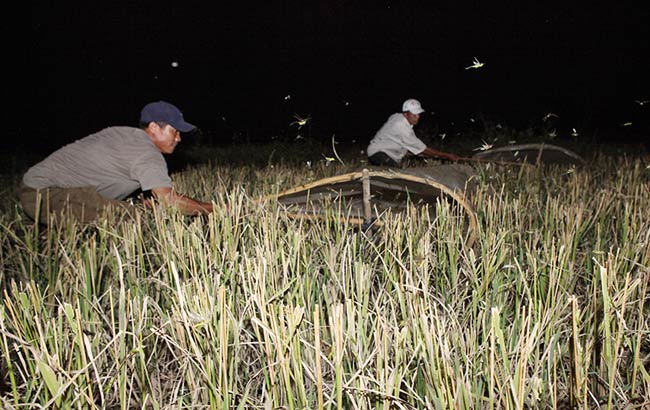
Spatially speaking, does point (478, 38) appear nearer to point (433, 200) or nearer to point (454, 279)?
point (433, 200)

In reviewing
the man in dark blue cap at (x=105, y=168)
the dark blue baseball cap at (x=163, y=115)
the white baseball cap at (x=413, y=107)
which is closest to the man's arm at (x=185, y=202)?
the man in dark blue cap at (x=105, y=168)

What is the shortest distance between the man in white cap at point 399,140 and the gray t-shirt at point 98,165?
2.92m

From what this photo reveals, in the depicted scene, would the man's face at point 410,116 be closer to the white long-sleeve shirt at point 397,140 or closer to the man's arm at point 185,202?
the white long-sleeve shirt at point 397,140

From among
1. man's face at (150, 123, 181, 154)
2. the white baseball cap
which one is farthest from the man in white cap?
man's face at (150, 123, 181, 154)

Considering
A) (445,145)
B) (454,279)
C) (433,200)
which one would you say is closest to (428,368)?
(454,279)

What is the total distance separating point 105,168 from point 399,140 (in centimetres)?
311

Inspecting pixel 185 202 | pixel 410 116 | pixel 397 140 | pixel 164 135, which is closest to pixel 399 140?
pixel 397 140

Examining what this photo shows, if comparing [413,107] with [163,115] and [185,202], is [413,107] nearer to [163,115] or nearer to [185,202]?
[163,115]

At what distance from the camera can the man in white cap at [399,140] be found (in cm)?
543

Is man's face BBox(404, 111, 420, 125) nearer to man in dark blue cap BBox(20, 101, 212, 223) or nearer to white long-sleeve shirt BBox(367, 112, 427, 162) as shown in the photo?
white long-sleeve shirt BBox(367, 112, 427, 162)

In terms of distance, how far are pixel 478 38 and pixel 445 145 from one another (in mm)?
5709

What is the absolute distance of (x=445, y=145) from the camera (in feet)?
28.2

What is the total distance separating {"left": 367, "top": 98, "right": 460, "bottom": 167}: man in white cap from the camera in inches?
214

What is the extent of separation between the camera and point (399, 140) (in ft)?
18.2
